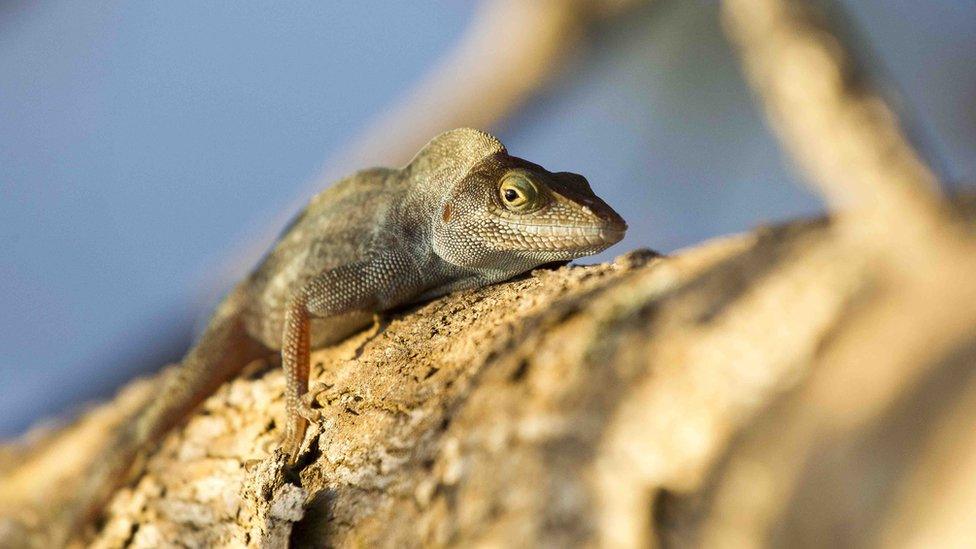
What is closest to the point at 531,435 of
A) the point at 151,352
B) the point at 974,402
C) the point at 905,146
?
the point at 974,402

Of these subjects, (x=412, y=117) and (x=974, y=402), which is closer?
(x=974, y=402)

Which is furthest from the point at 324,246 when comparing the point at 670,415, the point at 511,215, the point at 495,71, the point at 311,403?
the point at 495,71

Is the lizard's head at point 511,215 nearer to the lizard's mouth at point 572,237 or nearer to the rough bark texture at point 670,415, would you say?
the lizard's mouth at point 572,237

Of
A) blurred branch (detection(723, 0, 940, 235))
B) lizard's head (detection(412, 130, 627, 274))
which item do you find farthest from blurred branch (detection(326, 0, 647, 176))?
lizard's head (detection(412, 130, 627, 274))

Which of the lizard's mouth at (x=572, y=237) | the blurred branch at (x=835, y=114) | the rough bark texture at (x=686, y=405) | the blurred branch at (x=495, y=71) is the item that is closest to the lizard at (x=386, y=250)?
the lizard's mouth at (x=572, y=237)

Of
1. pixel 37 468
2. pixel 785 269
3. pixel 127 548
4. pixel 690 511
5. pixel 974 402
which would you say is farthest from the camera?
pixel 37 468

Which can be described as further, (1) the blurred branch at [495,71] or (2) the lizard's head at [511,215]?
(1) the blurred branch at [495,71]

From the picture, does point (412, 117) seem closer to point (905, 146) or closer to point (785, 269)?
point (905, 146)
